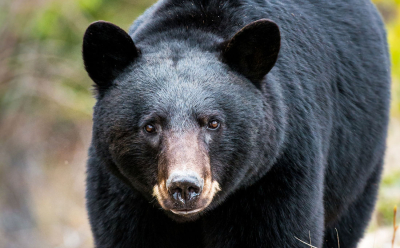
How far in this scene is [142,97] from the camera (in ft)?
10.3

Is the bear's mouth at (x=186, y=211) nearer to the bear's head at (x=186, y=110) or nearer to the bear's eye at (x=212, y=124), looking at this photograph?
the bear's head at (x=186, y=110)

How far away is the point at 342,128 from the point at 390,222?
3.62 m

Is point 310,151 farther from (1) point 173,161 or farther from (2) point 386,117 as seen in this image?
(2) point 386,117

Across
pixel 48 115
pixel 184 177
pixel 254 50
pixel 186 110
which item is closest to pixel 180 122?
pixel 186 110

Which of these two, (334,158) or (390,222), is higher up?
(334,158)

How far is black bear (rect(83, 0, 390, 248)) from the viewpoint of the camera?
306 cm

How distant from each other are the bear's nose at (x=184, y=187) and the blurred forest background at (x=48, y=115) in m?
6.17

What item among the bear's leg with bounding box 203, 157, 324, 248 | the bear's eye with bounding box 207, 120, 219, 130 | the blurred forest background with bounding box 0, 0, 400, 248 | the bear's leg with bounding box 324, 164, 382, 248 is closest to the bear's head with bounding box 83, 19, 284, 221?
the bear's eye with bounding box 207, 120, 219, 130

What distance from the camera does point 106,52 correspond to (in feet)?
10.8

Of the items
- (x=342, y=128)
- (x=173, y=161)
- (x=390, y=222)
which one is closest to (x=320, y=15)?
(x=342, y=128)

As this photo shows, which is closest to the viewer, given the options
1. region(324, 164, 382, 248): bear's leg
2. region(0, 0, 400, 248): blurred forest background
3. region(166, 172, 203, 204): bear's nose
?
region(166, 172, 203, 204): bear's nose

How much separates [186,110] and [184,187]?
468 mm

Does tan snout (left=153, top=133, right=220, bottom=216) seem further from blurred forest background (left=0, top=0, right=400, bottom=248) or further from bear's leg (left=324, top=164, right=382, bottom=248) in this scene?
blurred forest background (left=0, top=0, right=400, bottom=248)

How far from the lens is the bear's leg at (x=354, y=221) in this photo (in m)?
4.55
